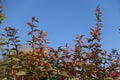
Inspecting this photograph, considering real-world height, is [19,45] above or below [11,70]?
above

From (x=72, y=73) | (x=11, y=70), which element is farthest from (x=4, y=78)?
(x=72, y=73)

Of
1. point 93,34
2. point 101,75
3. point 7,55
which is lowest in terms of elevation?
point 101,75

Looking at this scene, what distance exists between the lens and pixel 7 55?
579 cm

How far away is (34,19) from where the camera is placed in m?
5.98

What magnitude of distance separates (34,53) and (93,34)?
1.23 m

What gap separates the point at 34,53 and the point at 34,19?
57 centimetres

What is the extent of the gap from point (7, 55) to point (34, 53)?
1.39 ft

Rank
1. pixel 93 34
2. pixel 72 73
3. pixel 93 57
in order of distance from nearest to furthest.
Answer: pixel 72 73
pixel 93 57
pixel 93 34

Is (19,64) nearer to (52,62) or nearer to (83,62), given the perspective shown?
(52,62)

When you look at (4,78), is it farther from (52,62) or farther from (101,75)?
(101,75)

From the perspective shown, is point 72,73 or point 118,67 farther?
point 118,67

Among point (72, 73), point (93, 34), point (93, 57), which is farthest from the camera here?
point (93, 34)

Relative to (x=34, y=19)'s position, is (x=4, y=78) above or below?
below

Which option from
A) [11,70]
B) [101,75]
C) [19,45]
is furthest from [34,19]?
[101,75]
